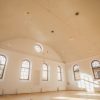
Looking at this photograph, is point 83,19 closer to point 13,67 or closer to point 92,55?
point 92,55

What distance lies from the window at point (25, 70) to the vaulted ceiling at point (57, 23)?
2.16 meters

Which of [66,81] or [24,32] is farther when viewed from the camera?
[66,81]

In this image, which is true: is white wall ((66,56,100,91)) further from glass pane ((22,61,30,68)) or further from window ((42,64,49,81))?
glass pane ((22,61,30,68))

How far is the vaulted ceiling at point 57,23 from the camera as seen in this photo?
5.08 metres

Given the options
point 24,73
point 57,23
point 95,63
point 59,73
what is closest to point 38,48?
point 24,73

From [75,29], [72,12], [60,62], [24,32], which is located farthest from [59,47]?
[72,12]

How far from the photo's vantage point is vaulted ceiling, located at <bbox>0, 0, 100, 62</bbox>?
16.7 feet

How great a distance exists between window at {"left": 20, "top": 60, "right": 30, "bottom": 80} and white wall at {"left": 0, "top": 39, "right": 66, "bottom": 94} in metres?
0.31

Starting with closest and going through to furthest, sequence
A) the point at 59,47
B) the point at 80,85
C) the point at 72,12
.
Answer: the point at 72,12 < the point at 80,85 < the point at 59,47

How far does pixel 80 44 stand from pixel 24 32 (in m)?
4.58

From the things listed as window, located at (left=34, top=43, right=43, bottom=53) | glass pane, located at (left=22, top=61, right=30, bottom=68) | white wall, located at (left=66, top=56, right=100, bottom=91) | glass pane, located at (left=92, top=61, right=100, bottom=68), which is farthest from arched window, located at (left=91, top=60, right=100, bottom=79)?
glass pane, located at (left=22, top=61, right=30, bottom=68)

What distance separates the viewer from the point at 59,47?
9258 mm

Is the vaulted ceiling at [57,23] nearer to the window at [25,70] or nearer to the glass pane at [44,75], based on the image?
the window at [25,70]

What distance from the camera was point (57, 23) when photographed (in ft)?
22.2
